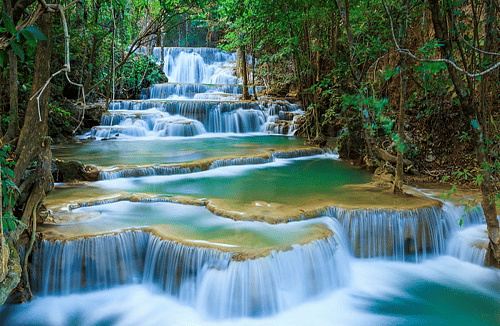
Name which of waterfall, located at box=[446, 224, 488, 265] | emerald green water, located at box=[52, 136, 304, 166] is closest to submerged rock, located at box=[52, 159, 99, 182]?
emerald green water, located at box=[52, 136, 304, 166]

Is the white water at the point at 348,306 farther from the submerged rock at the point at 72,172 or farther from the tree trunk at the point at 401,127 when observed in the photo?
the submerged rock at the point at 72,172

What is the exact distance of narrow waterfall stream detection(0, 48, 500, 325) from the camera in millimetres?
4691

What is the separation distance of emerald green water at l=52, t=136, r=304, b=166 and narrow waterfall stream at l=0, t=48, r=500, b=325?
191 centimetres

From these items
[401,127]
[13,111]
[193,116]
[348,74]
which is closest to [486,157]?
[401,127]

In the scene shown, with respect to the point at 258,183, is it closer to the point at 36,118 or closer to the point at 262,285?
the point at 262,285

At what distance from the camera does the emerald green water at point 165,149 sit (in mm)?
10219

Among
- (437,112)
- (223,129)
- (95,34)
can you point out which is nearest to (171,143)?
(223,129)

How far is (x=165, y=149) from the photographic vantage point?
39.8ft

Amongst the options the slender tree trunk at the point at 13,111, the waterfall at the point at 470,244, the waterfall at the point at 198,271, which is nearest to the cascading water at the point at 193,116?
the slender tree trunk at the point at 13,111

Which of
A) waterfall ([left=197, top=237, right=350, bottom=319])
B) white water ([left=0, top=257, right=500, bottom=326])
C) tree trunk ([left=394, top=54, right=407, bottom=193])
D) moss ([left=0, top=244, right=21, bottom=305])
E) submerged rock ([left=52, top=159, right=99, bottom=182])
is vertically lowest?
white water ([left=0, top=257, right=500, bottom=326])

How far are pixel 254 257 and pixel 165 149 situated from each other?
26.6 feet

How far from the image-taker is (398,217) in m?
5.97

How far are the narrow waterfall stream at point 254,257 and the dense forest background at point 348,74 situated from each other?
0.63 m

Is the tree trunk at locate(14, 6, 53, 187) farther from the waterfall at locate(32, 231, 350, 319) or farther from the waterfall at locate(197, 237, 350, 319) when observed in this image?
the waterfall at locate(197, 237, 350, 319)
